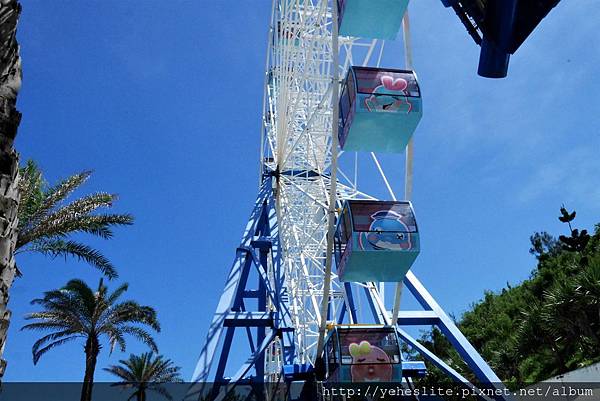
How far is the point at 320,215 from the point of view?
23.4 metres

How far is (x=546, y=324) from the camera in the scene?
17.0 m

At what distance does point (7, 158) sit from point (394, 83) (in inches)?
457

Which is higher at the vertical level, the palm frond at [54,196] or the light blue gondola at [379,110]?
the light blue gondola at [379,110]

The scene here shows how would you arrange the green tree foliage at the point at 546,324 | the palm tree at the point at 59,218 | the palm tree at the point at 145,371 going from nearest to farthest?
the palm tree at the point at 59,218
the green tree foliage at the point at 546,324
the palm tree at the point at 145,371

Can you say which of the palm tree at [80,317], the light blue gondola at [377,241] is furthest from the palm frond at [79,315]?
the light blue gondola at [377,241]

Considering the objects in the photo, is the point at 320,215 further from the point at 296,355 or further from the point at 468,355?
the point at 468,355

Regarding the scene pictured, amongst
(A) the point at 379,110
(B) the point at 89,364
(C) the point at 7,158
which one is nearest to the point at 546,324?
(A) the point at 379,110

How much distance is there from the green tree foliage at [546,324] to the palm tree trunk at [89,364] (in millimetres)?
12556

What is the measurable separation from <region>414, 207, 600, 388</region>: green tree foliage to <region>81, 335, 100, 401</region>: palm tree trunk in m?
12.6

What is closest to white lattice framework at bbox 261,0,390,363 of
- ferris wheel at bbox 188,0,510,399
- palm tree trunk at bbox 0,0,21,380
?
ferris wheel at bbox 188,0,510,399

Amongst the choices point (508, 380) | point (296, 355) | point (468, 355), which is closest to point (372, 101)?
point (468, 355)

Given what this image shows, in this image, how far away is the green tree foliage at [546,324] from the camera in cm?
1605

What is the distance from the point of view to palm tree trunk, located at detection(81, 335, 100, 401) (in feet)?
46.7

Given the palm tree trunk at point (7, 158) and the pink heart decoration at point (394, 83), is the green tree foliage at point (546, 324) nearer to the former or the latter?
the pink heart decoration at point (394, 83)
